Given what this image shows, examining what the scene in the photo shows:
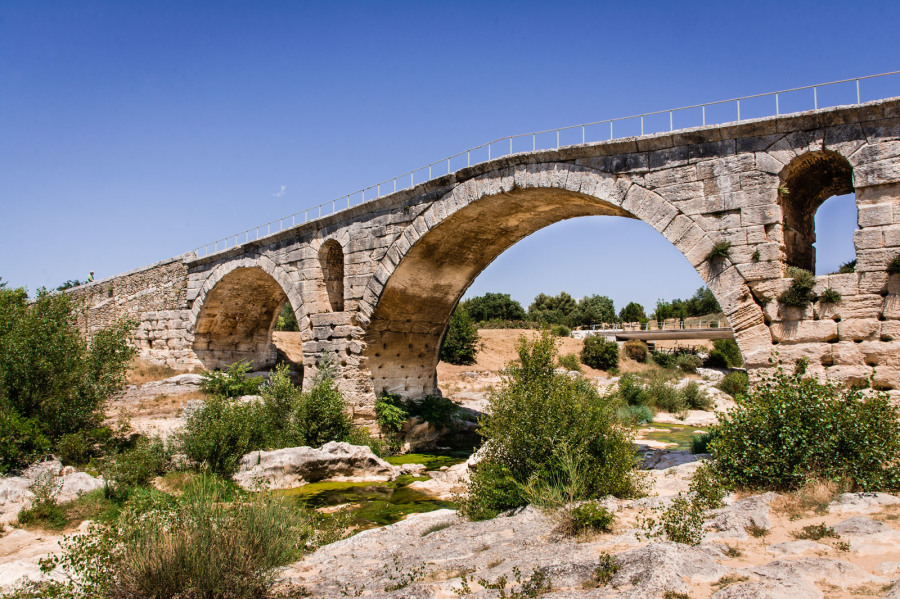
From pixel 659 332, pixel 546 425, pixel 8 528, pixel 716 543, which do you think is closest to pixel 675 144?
pixel 546 425

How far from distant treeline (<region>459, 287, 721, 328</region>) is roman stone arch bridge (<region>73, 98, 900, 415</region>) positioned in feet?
101

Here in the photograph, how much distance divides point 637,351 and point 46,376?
31568 millimetres

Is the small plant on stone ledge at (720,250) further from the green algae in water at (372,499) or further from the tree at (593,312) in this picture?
the tree at (593,312)

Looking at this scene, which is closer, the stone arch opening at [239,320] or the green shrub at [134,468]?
the green shrub at [134,468]

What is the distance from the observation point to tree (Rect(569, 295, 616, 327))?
5322cm

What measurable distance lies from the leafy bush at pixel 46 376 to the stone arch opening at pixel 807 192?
12.6 meters

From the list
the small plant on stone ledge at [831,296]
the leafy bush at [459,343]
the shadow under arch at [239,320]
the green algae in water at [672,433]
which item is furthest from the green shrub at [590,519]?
the leafy bush at [459,343]

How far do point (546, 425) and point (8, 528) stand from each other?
7.33 metres

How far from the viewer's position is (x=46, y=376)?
11.4m

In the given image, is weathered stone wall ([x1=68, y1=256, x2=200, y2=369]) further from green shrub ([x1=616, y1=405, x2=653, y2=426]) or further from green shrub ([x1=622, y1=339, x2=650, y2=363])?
green shrub ([x1=622, y1=339, x2=650, y2=363])

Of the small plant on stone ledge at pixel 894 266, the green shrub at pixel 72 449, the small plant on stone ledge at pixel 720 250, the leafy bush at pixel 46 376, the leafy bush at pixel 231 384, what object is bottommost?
the green shrub at pixel 72 449

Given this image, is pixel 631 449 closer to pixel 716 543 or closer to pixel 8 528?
pixel 716 543

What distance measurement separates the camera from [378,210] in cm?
1473

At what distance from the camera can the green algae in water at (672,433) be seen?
15402 millimetres
